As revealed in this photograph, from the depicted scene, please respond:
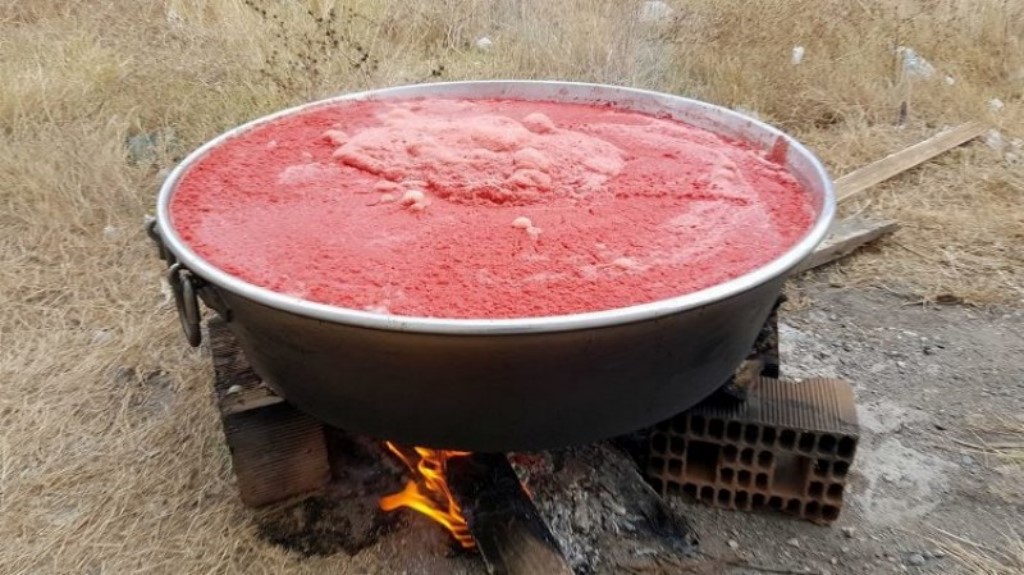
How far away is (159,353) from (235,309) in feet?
4.35

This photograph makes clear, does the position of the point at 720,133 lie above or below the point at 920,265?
above

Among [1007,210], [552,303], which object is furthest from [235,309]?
[1007,210]

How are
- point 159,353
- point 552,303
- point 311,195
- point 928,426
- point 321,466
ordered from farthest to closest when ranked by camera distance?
1. point 159,353
2. point 928,426
3. point 321,466
4. point 311,195
5. point 552,303

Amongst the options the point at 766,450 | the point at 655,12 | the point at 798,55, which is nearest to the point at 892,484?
the point at 766,450

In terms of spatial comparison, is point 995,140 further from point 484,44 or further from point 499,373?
point 499,373

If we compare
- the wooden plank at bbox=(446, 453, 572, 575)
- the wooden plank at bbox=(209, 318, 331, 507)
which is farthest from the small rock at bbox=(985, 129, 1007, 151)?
the wooden plank at bbox=(209, 318, 331, 507)

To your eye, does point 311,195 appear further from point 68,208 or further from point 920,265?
point 920,265

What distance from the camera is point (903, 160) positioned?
3812mm

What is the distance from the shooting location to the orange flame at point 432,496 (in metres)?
1.76

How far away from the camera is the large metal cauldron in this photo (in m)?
1.17

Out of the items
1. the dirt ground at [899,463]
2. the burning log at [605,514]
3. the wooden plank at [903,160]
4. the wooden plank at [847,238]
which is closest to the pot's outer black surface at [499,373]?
the burning log at [605,514]

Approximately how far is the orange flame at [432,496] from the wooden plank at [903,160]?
2515 mm

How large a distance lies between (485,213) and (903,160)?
311 cm

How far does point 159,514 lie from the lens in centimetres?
189
